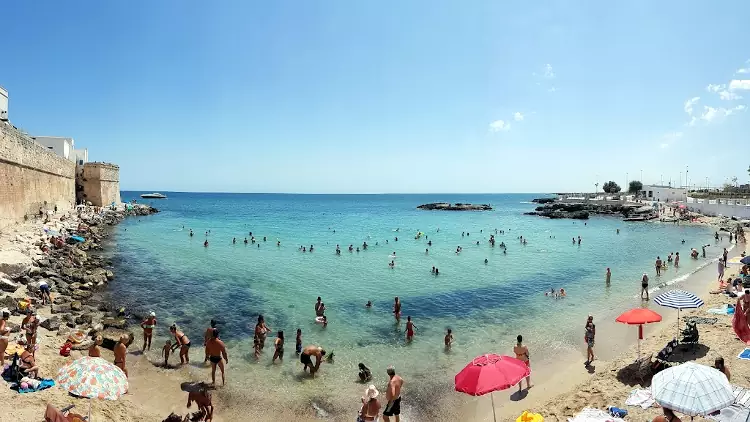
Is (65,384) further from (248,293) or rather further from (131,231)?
(131,231)

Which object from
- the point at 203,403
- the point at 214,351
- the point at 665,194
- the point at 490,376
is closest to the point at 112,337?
the point at 214,351

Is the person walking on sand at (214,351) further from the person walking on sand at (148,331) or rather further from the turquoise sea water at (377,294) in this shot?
the person walking on sand at (148,331)

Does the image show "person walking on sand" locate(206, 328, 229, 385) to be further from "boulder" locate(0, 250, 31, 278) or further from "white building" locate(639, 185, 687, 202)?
"white building" locate(639, 185, 687, 202)

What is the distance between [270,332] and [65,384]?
8.27m

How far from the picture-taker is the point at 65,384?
251 inches

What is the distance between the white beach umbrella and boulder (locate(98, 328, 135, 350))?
509 inches

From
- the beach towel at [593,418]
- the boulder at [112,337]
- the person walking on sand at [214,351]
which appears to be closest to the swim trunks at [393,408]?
the beach towel at [593,418]

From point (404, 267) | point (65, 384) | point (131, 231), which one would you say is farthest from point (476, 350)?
point (131, 231)

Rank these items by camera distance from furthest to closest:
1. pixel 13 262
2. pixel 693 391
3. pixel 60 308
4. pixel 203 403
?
pixel 13 262
pixel 60 308
pixel 203 403
pixel 693 391

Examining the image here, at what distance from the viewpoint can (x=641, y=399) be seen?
808 cm

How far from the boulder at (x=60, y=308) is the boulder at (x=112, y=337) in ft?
8.51

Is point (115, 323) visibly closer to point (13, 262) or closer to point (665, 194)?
point (13, 262)

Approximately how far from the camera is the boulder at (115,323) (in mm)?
14125

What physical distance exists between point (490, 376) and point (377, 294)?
13.7 m
